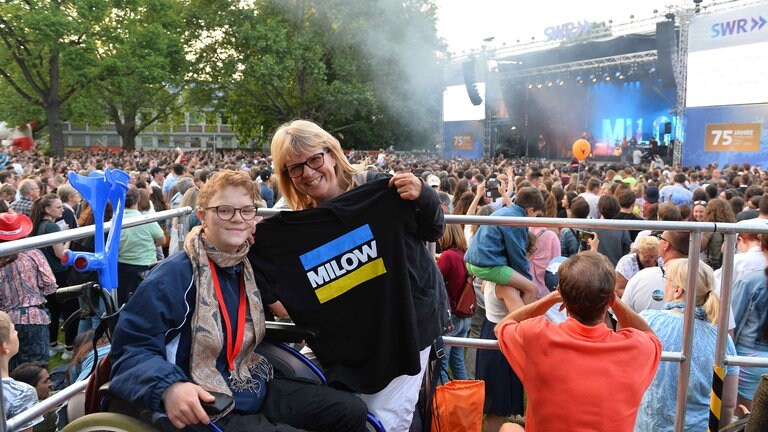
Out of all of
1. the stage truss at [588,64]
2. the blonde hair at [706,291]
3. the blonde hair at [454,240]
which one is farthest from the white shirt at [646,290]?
the stage truss at [588,64]

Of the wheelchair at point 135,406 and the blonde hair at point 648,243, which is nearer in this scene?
the wheelchair at point 135,406

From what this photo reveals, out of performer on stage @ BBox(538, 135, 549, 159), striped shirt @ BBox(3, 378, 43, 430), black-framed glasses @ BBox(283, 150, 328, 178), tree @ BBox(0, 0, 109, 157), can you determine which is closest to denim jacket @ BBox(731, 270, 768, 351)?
black-framed glasses @ BBox(283, 150, 328, 178)

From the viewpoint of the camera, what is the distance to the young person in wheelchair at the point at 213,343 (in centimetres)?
216

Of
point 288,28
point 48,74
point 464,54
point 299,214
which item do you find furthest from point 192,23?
point 299,214

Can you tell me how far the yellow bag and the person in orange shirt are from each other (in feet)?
2.59

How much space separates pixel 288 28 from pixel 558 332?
3541 centimetres

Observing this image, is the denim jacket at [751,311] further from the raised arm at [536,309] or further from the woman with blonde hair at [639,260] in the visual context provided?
the raised arm at [536,309]

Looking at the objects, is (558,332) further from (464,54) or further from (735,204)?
(464,54)

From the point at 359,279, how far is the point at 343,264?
99mm

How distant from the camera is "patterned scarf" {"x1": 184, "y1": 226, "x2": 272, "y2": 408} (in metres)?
2.36

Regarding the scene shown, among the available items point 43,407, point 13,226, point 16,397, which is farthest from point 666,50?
point 43,407

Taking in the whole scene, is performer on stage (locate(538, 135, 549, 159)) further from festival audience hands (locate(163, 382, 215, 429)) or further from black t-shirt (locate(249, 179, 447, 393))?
festival audience hands (locate(163, 382, 215, 429))

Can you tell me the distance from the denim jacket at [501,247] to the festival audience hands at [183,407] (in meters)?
2.08

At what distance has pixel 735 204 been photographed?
710 cm
